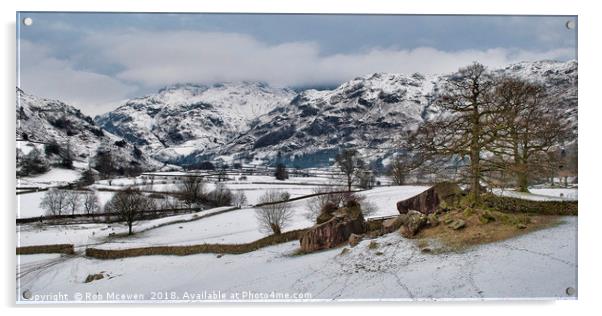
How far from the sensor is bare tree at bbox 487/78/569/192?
5457 millimetres

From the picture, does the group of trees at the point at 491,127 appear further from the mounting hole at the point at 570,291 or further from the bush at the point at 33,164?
the bush at the point at 33,164

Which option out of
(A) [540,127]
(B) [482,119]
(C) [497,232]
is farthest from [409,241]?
(A) [540,127]

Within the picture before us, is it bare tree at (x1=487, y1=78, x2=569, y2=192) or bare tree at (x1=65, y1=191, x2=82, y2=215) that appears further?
bare tree at (x1=65, y1=191, x2=82, y2=215)

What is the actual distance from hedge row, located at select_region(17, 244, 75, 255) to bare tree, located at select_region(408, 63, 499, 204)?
7071 millimetres

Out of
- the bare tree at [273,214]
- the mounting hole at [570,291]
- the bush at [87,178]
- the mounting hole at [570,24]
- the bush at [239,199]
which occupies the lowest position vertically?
the mounting hole at [570,291]

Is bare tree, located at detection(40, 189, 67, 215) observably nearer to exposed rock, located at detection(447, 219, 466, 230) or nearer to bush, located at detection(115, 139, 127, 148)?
bush, located at detection(115, 139, 127, 148)

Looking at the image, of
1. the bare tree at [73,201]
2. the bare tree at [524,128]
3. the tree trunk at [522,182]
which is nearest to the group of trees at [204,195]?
the bare tree at [73,201]

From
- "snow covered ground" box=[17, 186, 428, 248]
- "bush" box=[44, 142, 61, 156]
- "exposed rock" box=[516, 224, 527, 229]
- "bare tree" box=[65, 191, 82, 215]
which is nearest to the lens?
"exposed rock" box=[516, 224, 527, 229]

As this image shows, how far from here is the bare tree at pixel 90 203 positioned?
262 inches

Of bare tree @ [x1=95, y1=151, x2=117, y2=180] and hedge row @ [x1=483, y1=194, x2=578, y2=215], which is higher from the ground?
bare tree @ [x1=95, y1=151, x2=117, y2=180]

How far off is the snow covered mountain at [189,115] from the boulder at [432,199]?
353 centimetres

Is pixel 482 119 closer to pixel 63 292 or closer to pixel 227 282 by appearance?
pixel 227 282

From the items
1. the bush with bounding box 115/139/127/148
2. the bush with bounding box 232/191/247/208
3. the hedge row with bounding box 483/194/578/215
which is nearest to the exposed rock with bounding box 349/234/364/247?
the hedge row with bounding box 483/194/578/215

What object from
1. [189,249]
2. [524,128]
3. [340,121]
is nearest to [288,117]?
[340,121]
